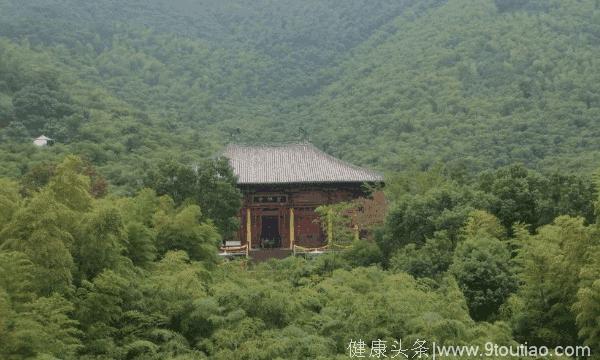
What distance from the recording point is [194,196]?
2241 centimetres

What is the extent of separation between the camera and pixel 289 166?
101ft

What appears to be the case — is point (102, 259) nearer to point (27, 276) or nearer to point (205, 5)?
point (27, 276)

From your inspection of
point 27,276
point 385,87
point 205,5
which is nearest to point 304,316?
point 27,276

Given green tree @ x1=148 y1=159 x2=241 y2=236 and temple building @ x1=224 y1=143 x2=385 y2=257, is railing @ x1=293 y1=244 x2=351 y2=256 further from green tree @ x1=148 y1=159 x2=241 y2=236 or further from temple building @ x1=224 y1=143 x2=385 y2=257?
green tree @ x1=148 y1=159 x2=241 y2=236

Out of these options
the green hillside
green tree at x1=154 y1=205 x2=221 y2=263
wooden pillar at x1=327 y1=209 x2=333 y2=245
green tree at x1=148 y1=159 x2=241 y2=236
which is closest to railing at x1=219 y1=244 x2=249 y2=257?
wooden pillar at x1=327 y1=209 x2=333 y2=245

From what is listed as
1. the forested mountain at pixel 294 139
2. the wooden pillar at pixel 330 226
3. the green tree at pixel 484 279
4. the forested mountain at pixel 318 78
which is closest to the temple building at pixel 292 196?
the wooden pillar at pixel 330 226

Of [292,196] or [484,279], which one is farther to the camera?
[292,196]

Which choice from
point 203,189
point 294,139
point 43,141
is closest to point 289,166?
point 203,189

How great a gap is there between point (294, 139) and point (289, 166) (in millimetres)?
13465

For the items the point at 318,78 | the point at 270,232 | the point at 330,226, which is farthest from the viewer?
the point at 318,78

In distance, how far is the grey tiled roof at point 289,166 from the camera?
29328 millimetres

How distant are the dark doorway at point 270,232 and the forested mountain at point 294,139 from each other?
385 centimetres

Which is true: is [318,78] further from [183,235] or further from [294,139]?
[183,235]

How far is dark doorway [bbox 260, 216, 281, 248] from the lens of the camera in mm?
29969
